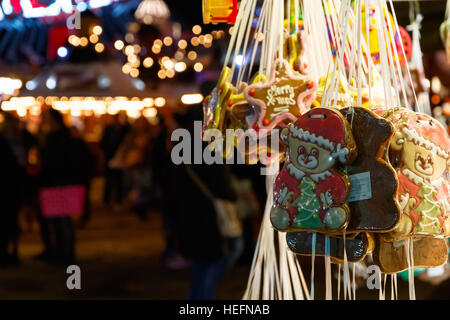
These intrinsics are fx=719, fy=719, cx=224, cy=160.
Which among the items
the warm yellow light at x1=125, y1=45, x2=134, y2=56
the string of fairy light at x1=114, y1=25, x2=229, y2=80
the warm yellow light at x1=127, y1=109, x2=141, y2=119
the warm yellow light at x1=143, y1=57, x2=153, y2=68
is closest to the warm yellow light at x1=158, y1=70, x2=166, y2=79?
the string of fairy light at x1=114, y1=25, x2=229, y2=80

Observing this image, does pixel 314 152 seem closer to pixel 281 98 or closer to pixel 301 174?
pixel 301 174

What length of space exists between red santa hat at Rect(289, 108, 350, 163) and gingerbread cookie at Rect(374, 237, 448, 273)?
0.83ft

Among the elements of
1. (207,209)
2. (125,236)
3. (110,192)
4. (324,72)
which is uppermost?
(110,192)

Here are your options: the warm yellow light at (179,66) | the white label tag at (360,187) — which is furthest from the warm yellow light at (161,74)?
the white label tag at (360,187)

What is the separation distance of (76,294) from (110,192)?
575 cm

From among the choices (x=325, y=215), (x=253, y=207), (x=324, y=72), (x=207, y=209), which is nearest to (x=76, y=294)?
(x=253, y=207)

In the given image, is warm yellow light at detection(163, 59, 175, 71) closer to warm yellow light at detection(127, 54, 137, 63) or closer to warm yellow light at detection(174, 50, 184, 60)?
warm yellow light at detection(174, 50, 184, 60)

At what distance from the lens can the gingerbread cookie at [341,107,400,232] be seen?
153 cm

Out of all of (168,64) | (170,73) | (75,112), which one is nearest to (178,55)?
(168,64)

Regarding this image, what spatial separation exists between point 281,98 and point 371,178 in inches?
21.5

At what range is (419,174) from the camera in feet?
5.34

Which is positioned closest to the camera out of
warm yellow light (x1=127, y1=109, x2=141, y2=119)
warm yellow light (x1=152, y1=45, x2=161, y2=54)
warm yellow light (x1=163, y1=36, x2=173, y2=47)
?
warm yellow light (x1=163, y1=36, x2=173, y2=47)
